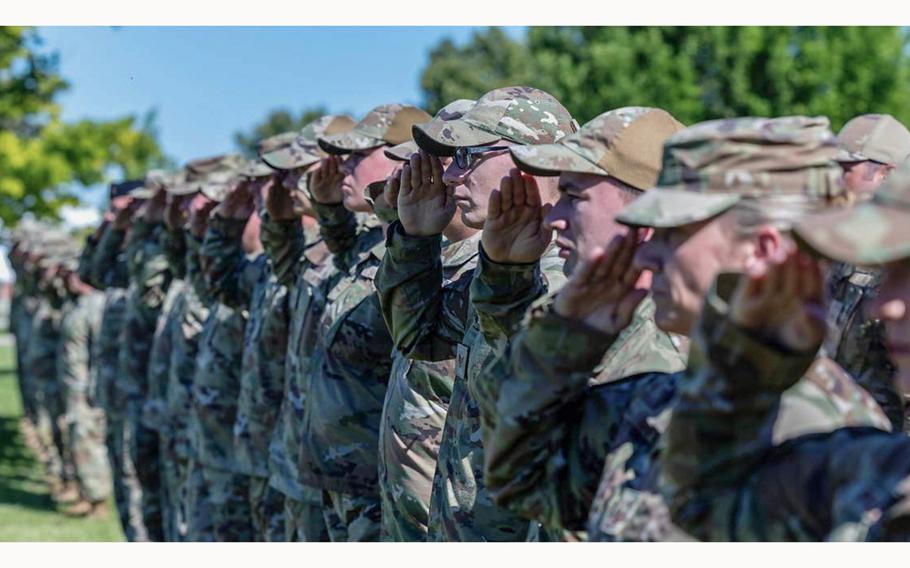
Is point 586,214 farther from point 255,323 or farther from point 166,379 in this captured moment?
point 166,379

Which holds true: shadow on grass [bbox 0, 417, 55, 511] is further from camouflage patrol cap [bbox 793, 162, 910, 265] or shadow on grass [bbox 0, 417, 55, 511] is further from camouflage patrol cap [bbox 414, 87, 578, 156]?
camouflage patrol cap [bbox 793, 162, 910, 265]

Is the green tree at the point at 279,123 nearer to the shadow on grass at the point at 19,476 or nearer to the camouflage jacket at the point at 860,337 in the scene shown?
the shadow on grass at the point at 19,476

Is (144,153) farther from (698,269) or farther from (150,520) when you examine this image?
(698,269)

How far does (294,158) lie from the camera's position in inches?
294

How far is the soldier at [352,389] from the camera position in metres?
6.15

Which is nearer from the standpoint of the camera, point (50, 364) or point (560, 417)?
point (560, 417)

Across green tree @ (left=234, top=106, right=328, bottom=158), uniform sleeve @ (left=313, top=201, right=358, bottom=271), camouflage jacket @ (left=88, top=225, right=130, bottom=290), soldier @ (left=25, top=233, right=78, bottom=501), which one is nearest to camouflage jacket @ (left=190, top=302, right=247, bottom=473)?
uniform sleeve @ (left=313, top=201, right=358, bottom=271)

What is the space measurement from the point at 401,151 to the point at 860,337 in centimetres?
203

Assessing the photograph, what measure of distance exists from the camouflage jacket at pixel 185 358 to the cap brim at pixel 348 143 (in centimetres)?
332

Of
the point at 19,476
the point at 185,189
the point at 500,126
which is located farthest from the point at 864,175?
the point at 19,476

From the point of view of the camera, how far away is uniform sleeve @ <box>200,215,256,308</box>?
8.69m

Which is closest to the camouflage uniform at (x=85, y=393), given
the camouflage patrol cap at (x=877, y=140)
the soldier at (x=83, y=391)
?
the soldier at (x=83, y=391)
